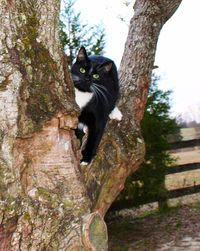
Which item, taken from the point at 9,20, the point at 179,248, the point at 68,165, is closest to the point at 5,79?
the point at 9,20

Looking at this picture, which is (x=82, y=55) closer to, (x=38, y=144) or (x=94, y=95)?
(x=94, y=95)

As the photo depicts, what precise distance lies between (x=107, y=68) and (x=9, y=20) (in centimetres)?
133

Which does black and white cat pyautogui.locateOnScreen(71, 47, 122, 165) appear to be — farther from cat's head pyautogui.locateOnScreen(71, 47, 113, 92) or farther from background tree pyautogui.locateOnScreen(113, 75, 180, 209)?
background tree pyautogui.locateOnScreen(113, 75, 180, 209)

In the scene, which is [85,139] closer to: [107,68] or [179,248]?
[107,68]

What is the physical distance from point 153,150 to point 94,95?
3.83 m

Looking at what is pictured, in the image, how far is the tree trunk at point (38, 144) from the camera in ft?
5.78

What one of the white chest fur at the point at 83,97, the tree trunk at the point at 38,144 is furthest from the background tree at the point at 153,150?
the tree trunk at the point at 38,144

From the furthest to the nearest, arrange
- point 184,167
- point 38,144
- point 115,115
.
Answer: point 184,167
point 115,115
point 38,144

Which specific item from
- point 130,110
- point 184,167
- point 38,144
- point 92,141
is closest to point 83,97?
point 92,141

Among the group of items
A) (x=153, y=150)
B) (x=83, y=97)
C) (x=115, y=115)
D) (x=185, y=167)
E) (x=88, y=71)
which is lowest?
(x=185, y=167)

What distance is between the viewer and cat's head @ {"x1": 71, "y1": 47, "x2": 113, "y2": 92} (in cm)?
305

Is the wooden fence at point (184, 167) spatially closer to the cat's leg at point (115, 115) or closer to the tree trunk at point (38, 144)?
the cat's leg at point (115, 115)

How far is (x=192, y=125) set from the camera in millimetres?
7625

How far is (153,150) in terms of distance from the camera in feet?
21.9
